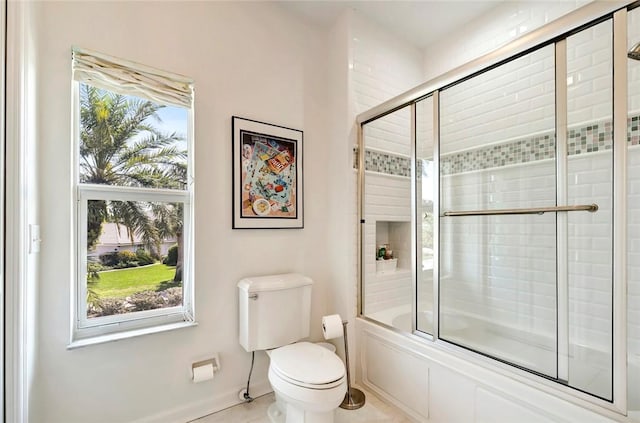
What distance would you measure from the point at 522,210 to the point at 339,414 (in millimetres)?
1571

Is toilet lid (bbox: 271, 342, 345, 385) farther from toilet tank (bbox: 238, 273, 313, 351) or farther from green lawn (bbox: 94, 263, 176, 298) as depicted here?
green lawn (bbox: 94, 263, 176, 298)

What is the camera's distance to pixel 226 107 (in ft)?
6.42

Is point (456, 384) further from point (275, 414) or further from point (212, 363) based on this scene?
point (212, 363)

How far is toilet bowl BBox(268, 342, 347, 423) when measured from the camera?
1.44 m

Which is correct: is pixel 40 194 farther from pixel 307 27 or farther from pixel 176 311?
pixel 307 27

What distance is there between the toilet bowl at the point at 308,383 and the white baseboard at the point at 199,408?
1.61ft

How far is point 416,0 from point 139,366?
289cm

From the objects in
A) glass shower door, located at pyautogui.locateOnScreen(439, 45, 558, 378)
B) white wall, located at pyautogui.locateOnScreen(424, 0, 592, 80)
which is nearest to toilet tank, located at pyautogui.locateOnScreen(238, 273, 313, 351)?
glass shower door, located at pyautogui.locateOnScreen(439, 45, 558, 378)

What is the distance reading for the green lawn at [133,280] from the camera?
164 cm

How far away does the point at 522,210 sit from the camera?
5.40 feet

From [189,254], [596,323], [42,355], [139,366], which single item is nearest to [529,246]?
[596,323]

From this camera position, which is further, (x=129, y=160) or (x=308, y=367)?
(x=129, y=160)

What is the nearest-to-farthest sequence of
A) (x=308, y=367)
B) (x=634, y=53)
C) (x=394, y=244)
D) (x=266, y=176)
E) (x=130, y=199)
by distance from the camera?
(x=634, y=53), (x=308, y=367), (x=130, y=199), (x=266, y=176), (x=394, y=244)

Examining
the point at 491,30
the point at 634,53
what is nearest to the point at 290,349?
the point at 634,53
